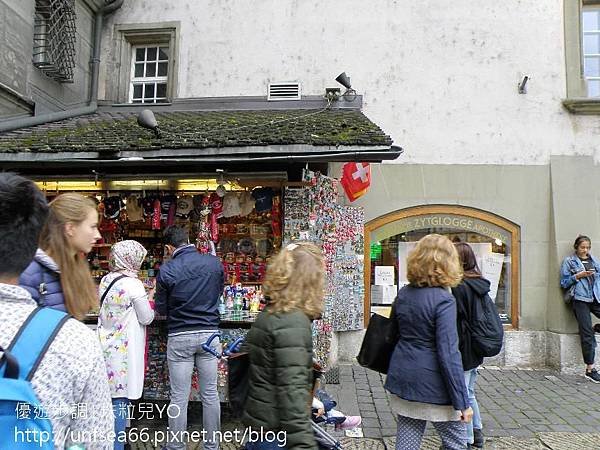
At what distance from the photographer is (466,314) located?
3934 mm

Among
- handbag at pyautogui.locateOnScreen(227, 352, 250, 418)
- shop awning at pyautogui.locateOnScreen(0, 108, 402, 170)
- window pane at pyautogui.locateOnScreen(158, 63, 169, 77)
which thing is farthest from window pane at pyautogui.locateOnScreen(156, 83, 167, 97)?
handbag at pyautogui.locateOnScreen(227, 352, 250, 418)

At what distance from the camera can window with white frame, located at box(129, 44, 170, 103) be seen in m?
9.36

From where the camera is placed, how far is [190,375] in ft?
14.0

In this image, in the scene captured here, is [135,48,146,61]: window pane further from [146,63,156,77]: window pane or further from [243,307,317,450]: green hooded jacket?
[243,307,317,450]: green hooded jacket

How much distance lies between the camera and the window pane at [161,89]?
30.7 ft

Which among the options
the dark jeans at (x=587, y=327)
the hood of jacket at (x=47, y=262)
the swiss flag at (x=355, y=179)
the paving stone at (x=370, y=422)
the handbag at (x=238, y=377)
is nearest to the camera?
the hood of jacket at (x=47, y=262)

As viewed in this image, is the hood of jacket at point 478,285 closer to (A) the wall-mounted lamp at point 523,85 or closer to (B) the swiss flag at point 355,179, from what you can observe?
(B) the swiss flag at point 355,179

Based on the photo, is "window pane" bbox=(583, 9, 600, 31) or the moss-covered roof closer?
the moss-covered roof

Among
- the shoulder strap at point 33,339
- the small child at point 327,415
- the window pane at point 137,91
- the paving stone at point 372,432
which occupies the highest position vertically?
the window pane at point 137,91

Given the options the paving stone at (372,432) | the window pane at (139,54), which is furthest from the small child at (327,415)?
the window pane at (139,54)

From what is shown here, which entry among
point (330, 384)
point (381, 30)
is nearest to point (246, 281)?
point (330, 384)

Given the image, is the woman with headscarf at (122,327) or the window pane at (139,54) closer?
the woman with headscarf at (122,327)

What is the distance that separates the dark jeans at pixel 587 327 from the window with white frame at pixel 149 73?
8243mm

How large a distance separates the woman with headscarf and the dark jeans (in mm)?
6302
